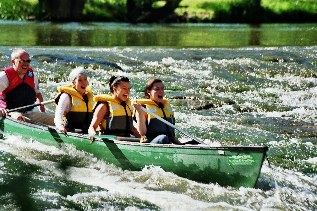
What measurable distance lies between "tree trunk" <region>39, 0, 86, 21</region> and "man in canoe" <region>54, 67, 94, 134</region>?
114 ft

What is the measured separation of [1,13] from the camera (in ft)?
140

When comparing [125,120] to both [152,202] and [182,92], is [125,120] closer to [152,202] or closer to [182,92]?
[152,202]

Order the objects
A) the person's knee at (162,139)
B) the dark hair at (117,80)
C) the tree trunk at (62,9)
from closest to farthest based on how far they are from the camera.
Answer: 1. the person's knee at (162,139)
2. the dark hair at (117,80)
3. the tree trunk at (62,9)

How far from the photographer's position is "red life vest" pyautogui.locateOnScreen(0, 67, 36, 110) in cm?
1187

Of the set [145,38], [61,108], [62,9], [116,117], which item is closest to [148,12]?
[62,9]

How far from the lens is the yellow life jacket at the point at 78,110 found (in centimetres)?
1073

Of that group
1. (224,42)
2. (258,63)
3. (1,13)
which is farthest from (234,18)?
(258,63)

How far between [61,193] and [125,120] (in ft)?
6.13

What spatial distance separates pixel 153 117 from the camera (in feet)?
33.2

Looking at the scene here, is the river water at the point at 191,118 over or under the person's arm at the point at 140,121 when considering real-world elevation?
under

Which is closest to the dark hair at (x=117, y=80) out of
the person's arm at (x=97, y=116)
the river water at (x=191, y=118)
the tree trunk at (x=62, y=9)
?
the person's arm at (x=97, y=116)

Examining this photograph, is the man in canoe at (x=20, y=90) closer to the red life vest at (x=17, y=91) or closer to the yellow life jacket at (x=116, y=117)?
the red life vest at (x=17, y=91)

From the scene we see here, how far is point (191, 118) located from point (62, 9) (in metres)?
34.2

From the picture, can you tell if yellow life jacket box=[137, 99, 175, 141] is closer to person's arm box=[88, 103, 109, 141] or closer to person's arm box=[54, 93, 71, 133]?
person's arm box=[88, 103, 109, 141]
